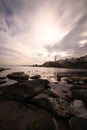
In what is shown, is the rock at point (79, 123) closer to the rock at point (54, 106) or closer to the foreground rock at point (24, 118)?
the foreground rock at point (24, 118)

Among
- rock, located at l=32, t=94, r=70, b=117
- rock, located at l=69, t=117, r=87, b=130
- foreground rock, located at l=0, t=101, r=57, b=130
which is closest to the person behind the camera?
rock, located at l=69, t=117, r=87, b=130

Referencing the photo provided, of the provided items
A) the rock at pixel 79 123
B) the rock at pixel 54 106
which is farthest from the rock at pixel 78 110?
the rock at pixel 79 123

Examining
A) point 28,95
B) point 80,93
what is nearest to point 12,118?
point 28,95

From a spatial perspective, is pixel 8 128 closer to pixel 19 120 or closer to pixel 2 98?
pixel 19 120

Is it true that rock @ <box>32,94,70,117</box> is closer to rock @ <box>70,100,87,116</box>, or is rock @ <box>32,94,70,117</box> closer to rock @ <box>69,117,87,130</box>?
rock @ <box>70,100,87,116</box>

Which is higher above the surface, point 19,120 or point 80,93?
point 80,93

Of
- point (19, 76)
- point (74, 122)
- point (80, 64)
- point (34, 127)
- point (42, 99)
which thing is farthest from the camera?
point (80, 64)

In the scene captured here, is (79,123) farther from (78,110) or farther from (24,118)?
(24,118)

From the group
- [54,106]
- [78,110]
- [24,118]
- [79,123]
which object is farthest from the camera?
[54,106]

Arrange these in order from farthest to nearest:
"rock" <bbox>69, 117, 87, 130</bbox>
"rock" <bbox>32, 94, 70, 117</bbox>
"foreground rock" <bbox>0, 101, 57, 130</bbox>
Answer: "rock" <bbox>32, 94, 70, 117</bbox> < "foreground rock" <bbox>0, 101, 57, 130</bbox> < "rock" <bbox>69, 117, 87, 130</bbox>

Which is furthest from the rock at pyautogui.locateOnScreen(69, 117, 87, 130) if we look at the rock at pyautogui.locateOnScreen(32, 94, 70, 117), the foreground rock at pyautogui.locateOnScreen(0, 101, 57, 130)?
the rock at pyautogui.locateOnScreen(32, 94, 70, 117)

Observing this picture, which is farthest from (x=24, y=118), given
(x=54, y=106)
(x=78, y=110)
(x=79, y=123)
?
(x=78, y=110)

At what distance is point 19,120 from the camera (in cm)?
452

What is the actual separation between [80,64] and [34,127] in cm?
10972
